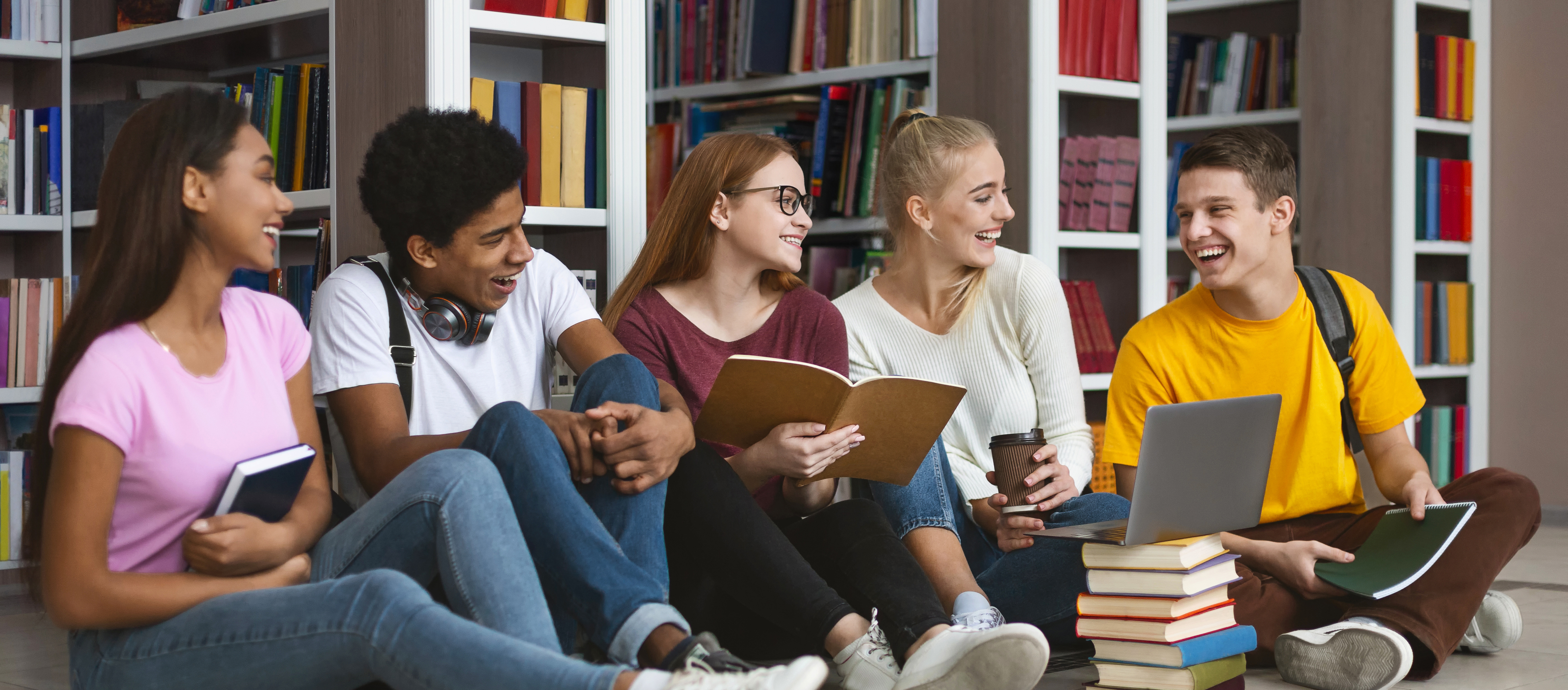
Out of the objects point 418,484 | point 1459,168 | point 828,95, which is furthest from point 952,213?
point 1459,168

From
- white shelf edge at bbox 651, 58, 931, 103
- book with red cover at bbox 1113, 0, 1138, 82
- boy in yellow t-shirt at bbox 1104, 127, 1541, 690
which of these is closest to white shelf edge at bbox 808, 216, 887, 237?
white shelf edge at bbox 651, 58, 931, 103

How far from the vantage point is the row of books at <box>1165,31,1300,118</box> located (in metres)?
4.36

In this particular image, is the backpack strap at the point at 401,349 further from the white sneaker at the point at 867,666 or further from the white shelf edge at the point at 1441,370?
the white shelf edge at the point at 1441,370

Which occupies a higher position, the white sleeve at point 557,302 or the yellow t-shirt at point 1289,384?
the white sleeve at point 557,302

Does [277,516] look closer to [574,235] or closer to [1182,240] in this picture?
[574,235]

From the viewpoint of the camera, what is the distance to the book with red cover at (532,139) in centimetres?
249

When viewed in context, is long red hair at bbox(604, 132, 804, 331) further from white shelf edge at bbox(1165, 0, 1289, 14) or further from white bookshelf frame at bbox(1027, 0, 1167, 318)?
white shelf edge at bbox(1165, 0, 1289, 14)

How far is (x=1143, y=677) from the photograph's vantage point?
75.4 inches

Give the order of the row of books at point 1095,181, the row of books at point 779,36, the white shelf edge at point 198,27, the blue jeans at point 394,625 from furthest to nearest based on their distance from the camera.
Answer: the row of books at point 779,36, the row of books at point 1095,181, the white shelf edge at point 198,27, the blue jeans at point 394,625

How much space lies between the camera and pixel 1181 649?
6.15 feet

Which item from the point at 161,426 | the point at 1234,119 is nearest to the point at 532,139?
the point at 161,426

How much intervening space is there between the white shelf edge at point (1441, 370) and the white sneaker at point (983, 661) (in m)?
2.94

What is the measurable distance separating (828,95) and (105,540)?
2.79 m

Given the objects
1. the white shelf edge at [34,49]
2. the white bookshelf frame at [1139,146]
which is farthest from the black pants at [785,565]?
the white shelf edge at [34,49]
